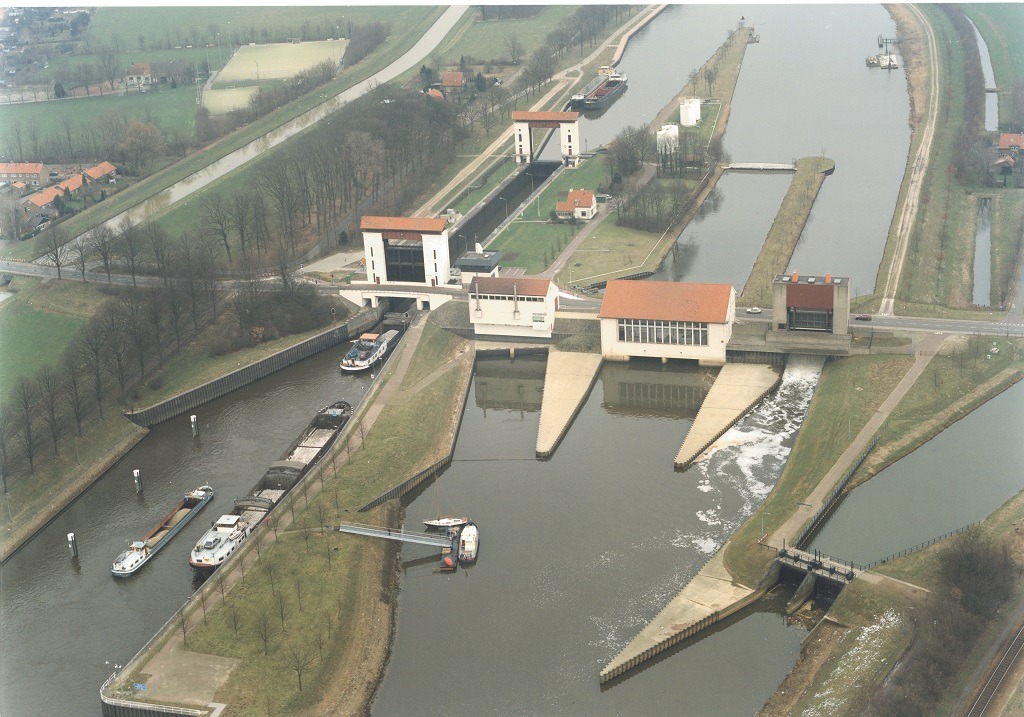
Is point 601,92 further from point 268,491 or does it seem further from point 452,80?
point 268,491

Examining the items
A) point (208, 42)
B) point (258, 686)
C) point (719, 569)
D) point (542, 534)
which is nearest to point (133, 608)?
point (258, 686)

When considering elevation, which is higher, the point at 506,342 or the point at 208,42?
the point at 208,42

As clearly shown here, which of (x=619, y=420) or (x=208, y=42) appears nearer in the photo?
(x=619, y=420)

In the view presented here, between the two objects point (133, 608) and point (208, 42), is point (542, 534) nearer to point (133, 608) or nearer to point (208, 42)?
point (133, 608)

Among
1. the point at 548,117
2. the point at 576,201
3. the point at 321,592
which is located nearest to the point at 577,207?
the point at 576,201

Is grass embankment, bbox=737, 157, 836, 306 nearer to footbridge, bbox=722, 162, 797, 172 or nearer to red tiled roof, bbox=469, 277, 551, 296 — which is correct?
footbridge, bbox=722, 162, 797, 172

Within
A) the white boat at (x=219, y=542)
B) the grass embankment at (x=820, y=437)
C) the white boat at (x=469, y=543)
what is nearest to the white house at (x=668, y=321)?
the grass embankment at (x=820, y=437)
